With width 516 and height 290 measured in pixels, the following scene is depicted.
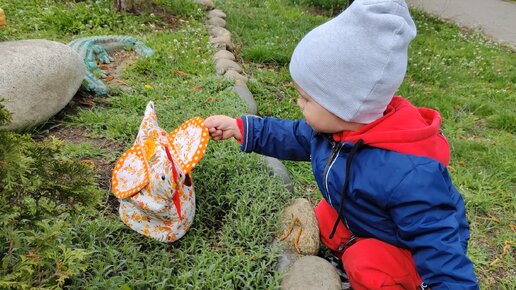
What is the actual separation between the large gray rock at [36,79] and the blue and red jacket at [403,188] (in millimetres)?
2067

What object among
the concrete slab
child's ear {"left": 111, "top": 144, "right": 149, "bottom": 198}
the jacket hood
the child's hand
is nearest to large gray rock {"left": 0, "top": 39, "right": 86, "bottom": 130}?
child's ear {"left": 111, "top": 144, "right": 149, "bottom": 198}

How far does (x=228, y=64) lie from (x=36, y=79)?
1943mm

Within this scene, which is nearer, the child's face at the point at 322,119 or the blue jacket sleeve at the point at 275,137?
the child's face at the point at 322,119

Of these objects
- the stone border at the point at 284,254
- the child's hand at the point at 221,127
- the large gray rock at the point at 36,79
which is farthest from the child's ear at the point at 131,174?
the large gray rock at the point at 36,79

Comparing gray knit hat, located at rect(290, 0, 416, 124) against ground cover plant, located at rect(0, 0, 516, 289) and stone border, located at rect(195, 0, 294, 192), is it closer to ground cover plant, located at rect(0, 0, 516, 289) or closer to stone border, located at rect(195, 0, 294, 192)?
ground cover plant, located at rect(0, 0, 516, 289)

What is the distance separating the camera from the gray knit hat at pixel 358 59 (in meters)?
1.76

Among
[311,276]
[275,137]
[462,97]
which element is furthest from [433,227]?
[462,97]

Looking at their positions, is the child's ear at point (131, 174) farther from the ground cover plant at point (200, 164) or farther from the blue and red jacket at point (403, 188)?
the blue and red jacket at point (403, 188)

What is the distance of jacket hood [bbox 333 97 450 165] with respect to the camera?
1.91 m

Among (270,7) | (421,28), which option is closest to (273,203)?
(270,7)

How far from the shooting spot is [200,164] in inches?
115

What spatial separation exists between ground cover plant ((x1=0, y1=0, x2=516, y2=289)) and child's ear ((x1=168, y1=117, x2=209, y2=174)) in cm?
38

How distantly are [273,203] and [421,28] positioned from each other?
23.4 ft

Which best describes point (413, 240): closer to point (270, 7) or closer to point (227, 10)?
point (227, 10)
